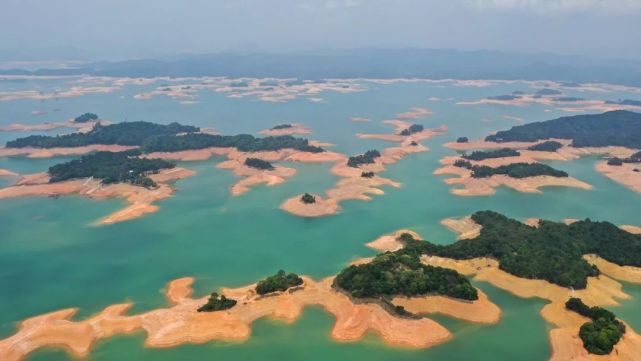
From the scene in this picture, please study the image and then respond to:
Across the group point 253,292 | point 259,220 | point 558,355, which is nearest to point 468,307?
point 558,355

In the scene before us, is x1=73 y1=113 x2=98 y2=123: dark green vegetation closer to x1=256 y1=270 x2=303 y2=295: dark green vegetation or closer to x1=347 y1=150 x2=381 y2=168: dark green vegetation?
x1=347 y1=150 x2=381 y2=168: dark green vegetation

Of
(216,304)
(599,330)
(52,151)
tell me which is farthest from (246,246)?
(52,151)

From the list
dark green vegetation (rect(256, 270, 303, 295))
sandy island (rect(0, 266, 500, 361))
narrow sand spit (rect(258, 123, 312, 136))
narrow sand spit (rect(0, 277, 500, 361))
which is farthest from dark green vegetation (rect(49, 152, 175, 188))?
sandy island (rect(0, 266, 500, 361))

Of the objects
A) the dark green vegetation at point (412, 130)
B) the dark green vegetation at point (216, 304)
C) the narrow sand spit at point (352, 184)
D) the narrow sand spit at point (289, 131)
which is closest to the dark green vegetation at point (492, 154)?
the narrow sand spit at point (352, 184)

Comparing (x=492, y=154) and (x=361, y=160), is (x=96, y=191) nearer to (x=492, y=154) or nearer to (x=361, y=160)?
(x=361, y=160)

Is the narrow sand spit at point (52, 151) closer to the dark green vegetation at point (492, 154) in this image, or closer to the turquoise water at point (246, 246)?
the turquoise water at point (246, 246)

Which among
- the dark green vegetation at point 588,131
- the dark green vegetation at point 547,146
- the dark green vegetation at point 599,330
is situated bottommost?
the dark green vegetation at point 599,330
